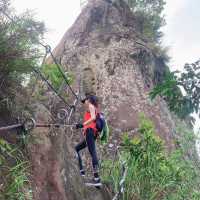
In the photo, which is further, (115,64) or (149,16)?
(149,16)

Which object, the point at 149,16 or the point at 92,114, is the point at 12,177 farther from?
the point at 149,16

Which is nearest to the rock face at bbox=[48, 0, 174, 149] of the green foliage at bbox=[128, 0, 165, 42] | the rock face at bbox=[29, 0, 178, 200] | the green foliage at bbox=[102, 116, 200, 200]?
Result: the rock face at bbox=[29, 0, 178, 200]

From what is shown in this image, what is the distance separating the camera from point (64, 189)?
21.3 feet

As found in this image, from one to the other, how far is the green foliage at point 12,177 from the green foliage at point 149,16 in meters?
12.4

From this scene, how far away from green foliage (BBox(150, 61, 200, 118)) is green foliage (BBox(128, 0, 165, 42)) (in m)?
10.4

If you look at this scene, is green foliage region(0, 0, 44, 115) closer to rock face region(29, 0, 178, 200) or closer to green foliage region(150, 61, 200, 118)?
green foliage region(150, 61, 200, 118)

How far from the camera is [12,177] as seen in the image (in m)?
5.09

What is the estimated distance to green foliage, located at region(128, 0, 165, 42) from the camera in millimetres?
17328

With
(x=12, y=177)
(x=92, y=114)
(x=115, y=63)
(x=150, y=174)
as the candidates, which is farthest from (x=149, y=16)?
(x=12, y=177)

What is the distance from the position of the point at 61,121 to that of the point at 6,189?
2974 millimetres

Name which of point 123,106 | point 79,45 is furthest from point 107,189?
point 79,45

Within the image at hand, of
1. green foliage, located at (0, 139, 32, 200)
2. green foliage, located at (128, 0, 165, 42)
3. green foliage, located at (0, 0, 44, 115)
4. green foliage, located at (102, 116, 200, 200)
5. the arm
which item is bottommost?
green foliage, located at (102, 116, 200, 200)

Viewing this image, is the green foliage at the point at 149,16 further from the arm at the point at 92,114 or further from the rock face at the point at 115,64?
the arm at the point at 92,114

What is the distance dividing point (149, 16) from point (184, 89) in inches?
447
